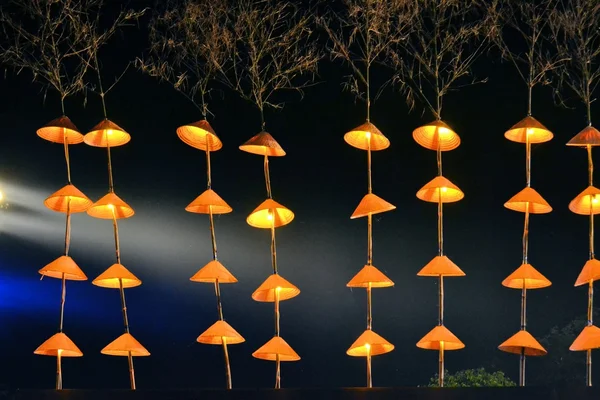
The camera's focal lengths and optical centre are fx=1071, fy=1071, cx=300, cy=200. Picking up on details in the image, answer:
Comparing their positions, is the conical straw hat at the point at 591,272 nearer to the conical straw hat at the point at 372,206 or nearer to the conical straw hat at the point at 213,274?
the conical straw hat at the point at 372,206

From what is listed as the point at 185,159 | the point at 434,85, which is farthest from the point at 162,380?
the point at 434,85

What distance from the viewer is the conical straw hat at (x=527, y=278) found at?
21.4 ft

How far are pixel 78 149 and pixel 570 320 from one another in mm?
3713

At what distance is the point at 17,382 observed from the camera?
7566 millimetres

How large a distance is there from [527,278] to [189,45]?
269cm

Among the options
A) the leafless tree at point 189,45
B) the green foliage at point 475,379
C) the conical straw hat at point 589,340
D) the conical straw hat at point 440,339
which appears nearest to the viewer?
the conical straw hat at point 589,340

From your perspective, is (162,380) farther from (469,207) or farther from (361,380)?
(469,207)

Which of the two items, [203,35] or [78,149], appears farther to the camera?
[78,149]

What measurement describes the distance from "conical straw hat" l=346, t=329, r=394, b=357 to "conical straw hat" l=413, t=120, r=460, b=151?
1.26m

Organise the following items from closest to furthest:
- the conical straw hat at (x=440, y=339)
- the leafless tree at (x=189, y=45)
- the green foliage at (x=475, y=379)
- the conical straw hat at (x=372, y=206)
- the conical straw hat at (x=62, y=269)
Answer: the conical straw hat at (x=440, y=339) < the conical straw hat at (x=372, y=206) < the conical straw hat at (x=62, y=269) < the green foliage at (x=475, y=379) < the leafless tree at (x=189, y=45)

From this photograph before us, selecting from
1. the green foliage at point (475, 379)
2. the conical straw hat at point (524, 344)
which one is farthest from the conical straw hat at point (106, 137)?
the conical straw hat at point (524, 344)

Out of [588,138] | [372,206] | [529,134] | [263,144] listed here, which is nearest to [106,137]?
[263,144]

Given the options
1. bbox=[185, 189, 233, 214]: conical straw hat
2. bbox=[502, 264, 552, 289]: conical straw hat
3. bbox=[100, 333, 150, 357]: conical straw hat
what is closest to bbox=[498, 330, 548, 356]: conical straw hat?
bbox=[502, 264, 552, 289]: conical straw hat

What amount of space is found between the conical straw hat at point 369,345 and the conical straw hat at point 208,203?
1194 millimetres
